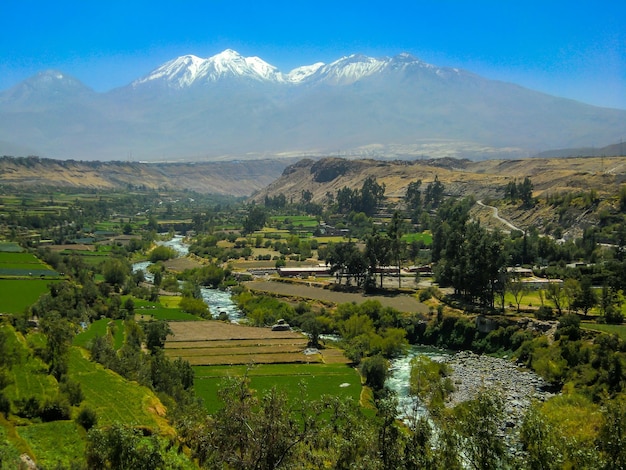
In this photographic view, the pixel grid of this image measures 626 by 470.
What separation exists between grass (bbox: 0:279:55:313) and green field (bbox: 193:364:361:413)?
53.0 feet

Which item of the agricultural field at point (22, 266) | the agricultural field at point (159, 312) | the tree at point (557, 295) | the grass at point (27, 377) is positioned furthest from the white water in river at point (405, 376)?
the agricultural field at point (22, 266)

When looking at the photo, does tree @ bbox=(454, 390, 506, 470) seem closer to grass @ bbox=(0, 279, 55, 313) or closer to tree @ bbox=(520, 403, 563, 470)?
tree @ bbox=(520, 403, 563, 470)

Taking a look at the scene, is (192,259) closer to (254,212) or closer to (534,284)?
(254,212)

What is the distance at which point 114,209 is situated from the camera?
521 feet

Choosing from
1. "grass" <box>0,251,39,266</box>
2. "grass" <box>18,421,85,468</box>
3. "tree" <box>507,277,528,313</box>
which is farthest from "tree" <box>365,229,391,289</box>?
"grass" <box>18,421,85,468</box>

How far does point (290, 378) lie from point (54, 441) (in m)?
17.7

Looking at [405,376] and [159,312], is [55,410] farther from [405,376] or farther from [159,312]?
[159,312]

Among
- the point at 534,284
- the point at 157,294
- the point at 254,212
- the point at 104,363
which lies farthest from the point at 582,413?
the point at 254,212

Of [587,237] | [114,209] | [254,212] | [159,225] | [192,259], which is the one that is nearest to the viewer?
[587,237]

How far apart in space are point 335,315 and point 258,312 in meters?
7.31

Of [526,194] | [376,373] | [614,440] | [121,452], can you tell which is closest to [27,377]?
[121,452]

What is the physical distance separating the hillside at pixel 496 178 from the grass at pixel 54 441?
73.5 m

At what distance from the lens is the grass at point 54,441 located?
69.2 ft

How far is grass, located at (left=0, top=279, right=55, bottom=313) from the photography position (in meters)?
46.2
